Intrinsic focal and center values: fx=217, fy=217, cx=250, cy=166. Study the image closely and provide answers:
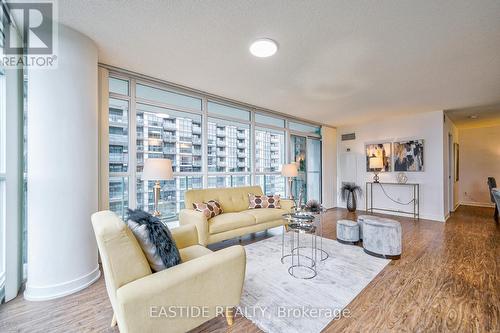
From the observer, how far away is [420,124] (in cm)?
529

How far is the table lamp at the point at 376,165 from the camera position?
573 centimetres

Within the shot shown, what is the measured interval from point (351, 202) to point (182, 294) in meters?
5.84

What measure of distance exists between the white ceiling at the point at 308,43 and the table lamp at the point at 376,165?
82.9 inches

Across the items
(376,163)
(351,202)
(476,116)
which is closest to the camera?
(476,116)

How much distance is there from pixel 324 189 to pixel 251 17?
543cm

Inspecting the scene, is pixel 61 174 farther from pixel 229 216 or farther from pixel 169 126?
pixel 229 216

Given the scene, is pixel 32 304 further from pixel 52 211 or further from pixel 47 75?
pixel 47 75

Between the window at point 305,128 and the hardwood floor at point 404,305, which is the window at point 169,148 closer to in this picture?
the hardwood floor at point 404,305

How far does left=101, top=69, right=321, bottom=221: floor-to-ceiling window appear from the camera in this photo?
122 inches

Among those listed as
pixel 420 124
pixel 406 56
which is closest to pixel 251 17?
pixel 406 56

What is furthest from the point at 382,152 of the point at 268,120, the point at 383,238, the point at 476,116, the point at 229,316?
the point at 229,316

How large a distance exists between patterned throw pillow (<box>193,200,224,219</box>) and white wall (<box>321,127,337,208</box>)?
3996 millimetres

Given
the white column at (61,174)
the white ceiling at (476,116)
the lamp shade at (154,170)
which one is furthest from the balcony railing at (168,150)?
the white ceiling at (476,116)

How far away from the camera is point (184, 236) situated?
2.24 meters
